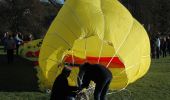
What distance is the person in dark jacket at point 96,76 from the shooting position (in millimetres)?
12273

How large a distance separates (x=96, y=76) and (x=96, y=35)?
1765 mm

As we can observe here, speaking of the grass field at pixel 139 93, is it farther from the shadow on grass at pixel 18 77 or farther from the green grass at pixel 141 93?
the shadow on grass at pixel 18 77

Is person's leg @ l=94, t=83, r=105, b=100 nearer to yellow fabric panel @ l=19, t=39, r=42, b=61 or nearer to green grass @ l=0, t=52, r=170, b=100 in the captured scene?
green grass @ l=0, t=52, r=170, b=100

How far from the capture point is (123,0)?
217 feet

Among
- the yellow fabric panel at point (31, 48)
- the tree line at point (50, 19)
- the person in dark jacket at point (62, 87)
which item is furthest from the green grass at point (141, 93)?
the tree line at point (50, 19)

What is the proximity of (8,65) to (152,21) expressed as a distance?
151ft

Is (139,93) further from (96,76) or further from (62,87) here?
(62,87)

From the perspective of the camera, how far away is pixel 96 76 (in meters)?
12.3

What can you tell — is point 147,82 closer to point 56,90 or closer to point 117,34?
point 117,34

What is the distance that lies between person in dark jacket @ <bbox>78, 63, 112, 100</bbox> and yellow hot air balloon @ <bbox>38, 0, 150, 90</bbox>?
143 centimetres

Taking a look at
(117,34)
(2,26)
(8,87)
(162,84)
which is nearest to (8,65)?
(8,87)

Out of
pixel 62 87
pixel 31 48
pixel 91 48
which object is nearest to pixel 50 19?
pixel 31 48

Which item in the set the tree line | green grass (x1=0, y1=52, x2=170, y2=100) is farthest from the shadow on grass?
the tree line

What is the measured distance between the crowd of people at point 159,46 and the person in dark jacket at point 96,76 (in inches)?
688
